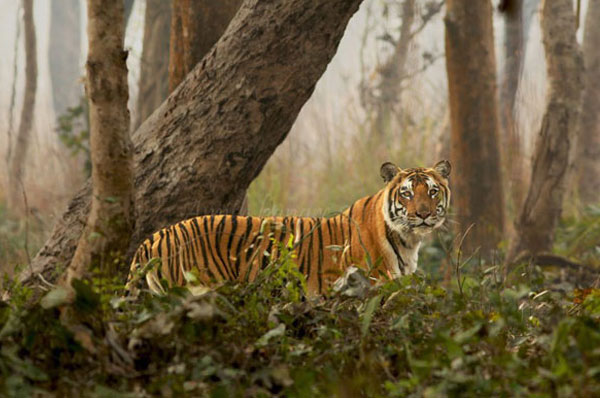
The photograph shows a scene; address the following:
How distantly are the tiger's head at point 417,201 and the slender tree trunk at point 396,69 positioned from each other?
7389 mm

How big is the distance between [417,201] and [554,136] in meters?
3.84

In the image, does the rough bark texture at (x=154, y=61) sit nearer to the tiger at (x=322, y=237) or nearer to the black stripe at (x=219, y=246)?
the tiger at (x=322, y=237)

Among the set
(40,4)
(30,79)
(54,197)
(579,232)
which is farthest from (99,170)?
(40,4)

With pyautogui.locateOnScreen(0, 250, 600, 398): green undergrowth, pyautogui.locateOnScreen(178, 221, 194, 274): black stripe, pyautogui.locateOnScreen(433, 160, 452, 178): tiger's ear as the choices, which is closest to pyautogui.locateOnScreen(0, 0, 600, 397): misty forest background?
pyautogui.locateOnScreen(0, 250, 600, 398): green undergrowth

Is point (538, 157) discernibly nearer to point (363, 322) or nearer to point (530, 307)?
point (530, 307)

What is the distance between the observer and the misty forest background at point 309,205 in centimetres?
250

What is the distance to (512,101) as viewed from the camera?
8891mm

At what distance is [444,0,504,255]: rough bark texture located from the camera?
8086 millimetres

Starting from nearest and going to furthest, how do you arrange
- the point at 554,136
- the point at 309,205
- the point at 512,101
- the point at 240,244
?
the point at 240,244
the point at 554,136
the point at 512,101
the point at 309,205

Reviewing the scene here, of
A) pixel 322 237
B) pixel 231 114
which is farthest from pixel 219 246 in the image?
pixel 231 114

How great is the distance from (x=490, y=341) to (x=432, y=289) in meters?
0.79

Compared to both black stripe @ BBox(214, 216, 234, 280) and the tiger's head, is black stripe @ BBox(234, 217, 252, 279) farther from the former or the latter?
the tiger's head

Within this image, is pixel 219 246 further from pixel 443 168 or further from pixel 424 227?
pixel 443 168

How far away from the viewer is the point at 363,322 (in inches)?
110
